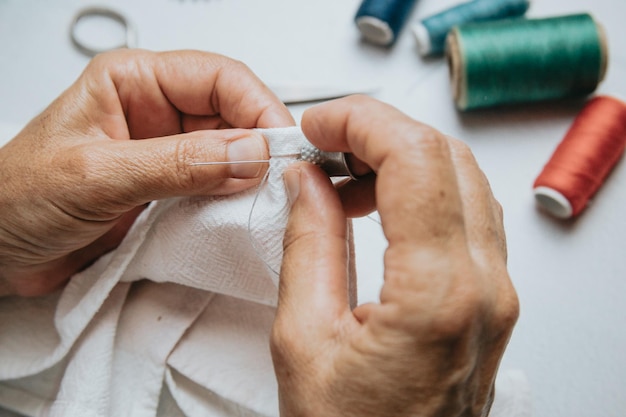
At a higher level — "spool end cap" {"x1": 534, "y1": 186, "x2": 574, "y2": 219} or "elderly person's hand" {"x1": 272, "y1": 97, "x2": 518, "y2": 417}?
"elderly person's hand" {"x1": 272, "y1": 97, "x2": 518, "y2": 417}

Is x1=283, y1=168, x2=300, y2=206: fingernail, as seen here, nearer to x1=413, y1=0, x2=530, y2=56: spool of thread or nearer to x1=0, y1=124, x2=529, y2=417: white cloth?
x1=0, y1=124, x2=529, y2=417: white cloth

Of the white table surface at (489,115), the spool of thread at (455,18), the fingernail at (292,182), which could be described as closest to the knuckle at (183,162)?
the fingernail at (292,182)

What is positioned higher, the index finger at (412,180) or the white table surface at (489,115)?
the index finger at (412,180)

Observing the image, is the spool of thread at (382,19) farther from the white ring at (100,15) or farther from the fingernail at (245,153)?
the fingernail at (245,153)

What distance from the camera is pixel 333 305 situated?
1.96ft

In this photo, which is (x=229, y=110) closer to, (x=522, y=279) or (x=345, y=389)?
(x=345, y=389)

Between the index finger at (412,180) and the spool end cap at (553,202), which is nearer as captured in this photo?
the index finger at (412,180)

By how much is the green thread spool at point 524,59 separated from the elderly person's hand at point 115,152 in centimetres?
48

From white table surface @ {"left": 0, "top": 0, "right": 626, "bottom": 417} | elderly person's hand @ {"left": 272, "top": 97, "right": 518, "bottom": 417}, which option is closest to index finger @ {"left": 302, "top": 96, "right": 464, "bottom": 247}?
elderly person's hand @ {"left": 272, "top": 97, "right": 518, "bottom": 417}

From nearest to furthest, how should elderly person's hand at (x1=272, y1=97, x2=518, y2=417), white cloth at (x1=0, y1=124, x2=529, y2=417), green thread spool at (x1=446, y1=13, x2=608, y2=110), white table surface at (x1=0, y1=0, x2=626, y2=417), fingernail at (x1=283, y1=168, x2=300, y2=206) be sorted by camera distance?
elderly person's hand at (x1=272, y1=97, x2=518, y2=417)
fingernail at (x1=283, y1=168, x2=300, y2=206)
white cloth at (x1=0, y1=124, x2=529, y2=417)
white table surface at (x1=0, y1=0, x2=626, y2=417)
green thread spool at (x1=446, y1=13, x2=608, y2=110)

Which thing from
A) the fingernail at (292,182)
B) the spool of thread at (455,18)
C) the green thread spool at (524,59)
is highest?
the fingernail at (292,182)

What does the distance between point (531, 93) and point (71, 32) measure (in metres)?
0.98

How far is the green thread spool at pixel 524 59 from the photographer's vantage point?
1.17 meters

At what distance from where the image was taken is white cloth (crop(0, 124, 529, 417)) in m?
0.83
